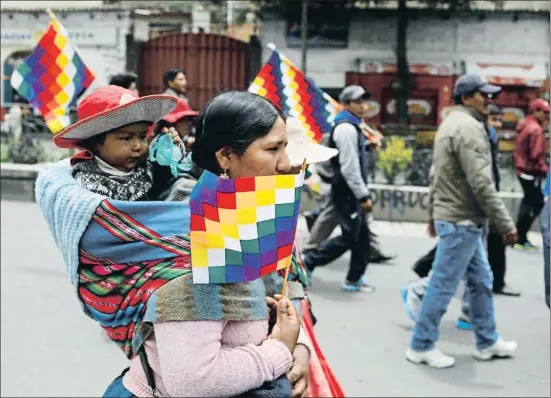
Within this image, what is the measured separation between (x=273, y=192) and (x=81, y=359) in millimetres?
3583

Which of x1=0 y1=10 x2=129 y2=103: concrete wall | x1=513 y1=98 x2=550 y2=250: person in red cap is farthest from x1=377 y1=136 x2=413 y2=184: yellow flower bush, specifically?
x1=0 y1=10 x2=129 y2=103: concrete wall

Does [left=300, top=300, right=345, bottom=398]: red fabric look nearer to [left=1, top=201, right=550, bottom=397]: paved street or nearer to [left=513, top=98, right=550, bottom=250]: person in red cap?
[left=1, top=201, right=550, bottom=397]: paved street

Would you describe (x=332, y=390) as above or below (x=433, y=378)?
above

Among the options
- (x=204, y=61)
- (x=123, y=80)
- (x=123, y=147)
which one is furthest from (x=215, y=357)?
(x=204, y=61)

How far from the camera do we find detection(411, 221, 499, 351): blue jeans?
474 cm

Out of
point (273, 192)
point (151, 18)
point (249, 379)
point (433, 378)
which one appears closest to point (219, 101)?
point (273, 192)

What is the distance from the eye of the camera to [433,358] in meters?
4.92

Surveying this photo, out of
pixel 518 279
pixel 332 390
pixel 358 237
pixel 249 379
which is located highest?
Result: pixel 249 379

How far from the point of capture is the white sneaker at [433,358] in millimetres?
4898

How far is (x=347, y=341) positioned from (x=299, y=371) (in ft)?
11.5

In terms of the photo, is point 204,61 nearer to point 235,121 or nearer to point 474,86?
point 474,86

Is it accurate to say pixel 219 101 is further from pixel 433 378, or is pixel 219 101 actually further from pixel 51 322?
pixel 51 322

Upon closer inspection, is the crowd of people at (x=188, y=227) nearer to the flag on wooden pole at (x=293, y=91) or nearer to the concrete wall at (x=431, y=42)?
the flag on wooden pole at (x=293, y=91)

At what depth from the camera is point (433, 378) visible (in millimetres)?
4734
